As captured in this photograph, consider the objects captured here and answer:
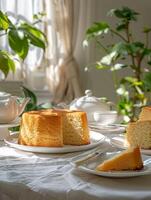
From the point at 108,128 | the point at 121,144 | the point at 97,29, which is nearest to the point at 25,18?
the point at 97,29

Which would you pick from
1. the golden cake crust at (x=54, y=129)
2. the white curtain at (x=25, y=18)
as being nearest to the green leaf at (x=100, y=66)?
the white curtain at (x=25, y=18)

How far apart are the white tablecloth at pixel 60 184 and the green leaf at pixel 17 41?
0.38 m

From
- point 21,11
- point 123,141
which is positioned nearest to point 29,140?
point 123,141

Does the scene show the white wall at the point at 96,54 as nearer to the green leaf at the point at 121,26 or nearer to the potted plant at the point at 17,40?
the green leaf at the point at 121,26

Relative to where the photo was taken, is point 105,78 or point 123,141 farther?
point 105,78

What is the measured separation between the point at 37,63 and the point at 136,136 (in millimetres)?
2004

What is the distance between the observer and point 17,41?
1067 millimetres

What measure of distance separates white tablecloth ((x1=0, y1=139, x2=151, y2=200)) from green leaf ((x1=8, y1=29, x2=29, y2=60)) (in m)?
0.38

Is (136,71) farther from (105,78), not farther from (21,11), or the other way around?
(21,11)

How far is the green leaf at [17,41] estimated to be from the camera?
106 centimetres

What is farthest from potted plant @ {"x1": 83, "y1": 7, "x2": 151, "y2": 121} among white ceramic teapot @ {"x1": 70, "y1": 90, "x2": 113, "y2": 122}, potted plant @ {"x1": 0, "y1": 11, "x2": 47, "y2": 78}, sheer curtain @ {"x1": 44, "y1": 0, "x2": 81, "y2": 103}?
potted plant @ {"x1": 0, "y1": 11, "x2": 47, "y2": 78}

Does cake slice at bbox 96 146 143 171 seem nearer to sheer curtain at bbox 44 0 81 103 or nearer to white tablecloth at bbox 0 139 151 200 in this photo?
Result: white tablecloth at bbox 0 139 151 200

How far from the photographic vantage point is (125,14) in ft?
8.62

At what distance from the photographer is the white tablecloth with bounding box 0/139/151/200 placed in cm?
64
